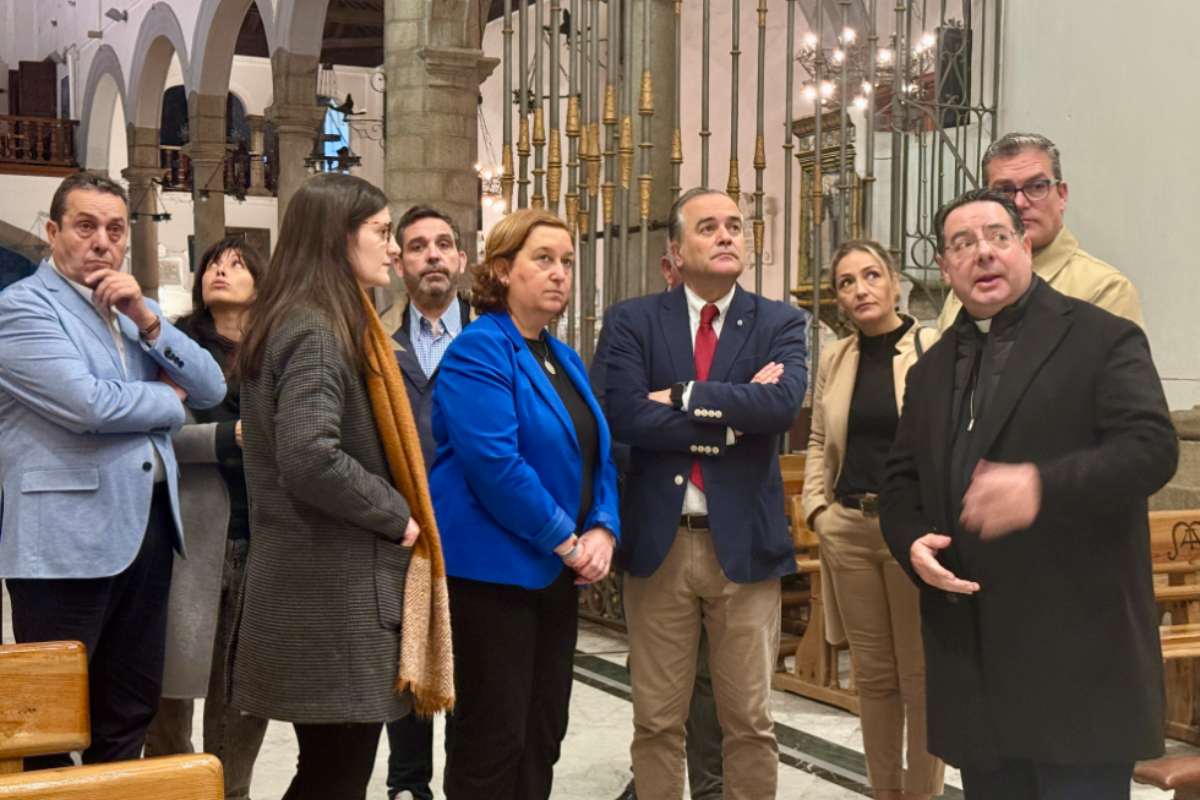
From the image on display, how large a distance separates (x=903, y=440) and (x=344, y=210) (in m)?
1.10

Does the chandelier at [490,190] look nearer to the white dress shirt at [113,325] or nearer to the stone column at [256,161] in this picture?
the stone column at [256,161]

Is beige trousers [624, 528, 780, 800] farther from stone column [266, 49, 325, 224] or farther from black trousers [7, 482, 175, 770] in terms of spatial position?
stone column [266, 49, 325, 224]

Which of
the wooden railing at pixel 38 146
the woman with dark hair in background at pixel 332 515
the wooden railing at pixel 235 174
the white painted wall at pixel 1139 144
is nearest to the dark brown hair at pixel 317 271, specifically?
the woman with dark hair in background at pixel 332 515

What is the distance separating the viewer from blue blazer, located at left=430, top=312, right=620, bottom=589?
2588mm

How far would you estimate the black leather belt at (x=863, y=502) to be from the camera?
321 centimetres

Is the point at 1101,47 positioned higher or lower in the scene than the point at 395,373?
higher

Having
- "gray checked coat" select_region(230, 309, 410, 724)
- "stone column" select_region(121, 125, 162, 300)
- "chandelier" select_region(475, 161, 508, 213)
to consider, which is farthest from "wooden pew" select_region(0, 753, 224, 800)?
"stone column" select_region(121, 125, 162, 300)

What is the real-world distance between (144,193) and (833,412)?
1507cm

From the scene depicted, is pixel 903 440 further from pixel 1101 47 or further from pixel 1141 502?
pixel 1101 47

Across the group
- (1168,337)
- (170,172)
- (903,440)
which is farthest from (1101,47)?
(170,172)

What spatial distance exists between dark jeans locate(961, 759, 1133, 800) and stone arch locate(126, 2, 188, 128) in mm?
15386

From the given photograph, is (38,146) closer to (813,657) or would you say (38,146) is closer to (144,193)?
(144,193)

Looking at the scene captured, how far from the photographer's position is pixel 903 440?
7.94ft

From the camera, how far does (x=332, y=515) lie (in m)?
2.30
